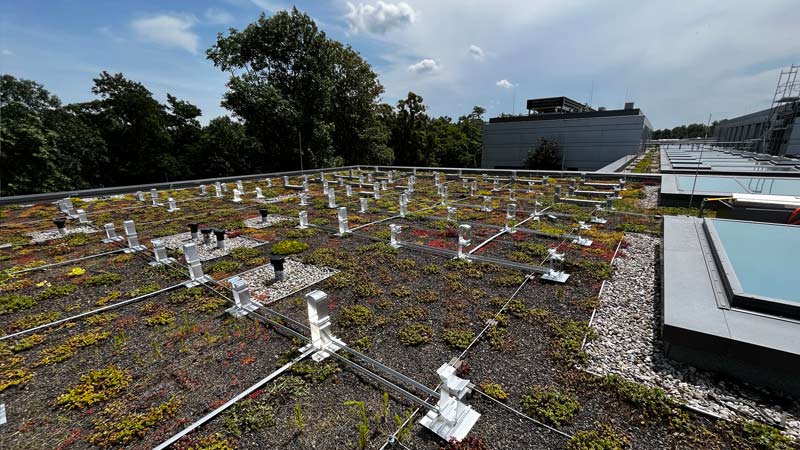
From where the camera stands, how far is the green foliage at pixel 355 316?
182 inches

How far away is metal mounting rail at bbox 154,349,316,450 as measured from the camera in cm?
280

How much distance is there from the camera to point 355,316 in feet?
15.6

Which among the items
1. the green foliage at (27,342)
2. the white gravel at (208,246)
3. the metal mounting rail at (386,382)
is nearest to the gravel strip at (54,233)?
the white gravel at (208,246)

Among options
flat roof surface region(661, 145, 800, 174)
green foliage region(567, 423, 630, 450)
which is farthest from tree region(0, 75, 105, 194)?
flat roof surface region(661, 145, 800, 174)

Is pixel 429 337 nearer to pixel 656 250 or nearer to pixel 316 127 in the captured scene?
pixel 656 250

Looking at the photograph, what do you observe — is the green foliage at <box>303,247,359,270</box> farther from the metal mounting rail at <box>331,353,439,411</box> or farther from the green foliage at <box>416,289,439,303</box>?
the metal mounting rail at <box>331,353,439,411</box>

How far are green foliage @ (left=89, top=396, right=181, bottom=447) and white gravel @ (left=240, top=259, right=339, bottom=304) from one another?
7.02 ft

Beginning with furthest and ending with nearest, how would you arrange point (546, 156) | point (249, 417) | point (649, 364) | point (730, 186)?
point (546, 156), point (730, 186), point (649, 364), point (249, 417)

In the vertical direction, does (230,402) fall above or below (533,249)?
below

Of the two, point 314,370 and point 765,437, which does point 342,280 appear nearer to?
point 314,370

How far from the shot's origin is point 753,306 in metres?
3.72

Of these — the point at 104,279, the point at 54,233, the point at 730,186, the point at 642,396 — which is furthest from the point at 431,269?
the point at 730,186

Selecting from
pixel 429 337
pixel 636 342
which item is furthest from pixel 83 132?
pixel 636 342

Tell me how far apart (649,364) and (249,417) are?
439 cm
